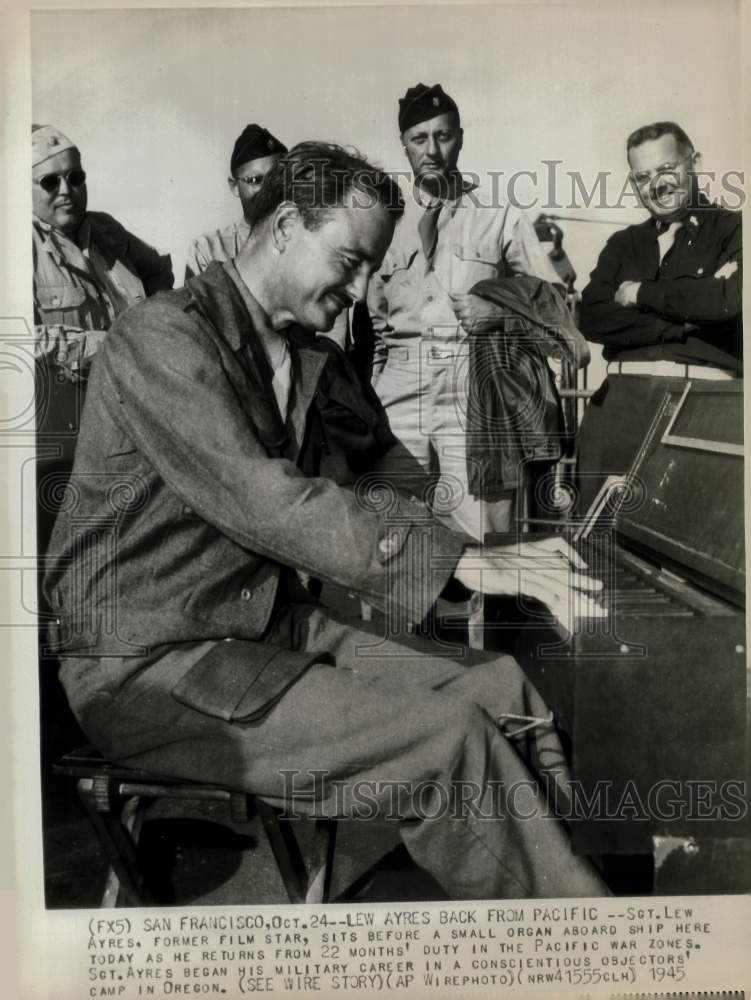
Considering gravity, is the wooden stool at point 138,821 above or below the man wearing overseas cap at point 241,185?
below

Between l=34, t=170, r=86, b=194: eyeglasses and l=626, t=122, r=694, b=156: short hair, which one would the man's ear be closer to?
l=34, t=170, r=86, b=194: eyeglasses

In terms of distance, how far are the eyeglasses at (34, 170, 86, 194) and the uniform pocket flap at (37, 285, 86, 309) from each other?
28 centimetres

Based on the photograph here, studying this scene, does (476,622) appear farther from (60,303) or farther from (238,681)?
(60,303)

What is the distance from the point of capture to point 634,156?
3.02 m

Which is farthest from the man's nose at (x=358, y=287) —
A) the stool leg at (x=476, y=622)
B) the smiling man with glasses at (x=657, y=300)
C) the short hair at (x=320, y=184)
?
the stool leg at (x=476, y=622)

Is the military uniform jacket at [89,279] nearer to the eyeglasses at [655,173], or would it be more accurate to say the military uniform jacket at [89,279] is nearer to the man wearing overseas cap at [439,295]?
the man wearing overseas cap at [439,295]

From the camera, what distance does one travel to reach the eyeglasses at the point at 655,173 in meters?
3.02

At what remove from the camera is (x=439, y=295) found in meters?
2.99

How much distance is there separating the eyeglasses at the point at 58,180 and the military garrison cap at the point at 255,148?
433 millimetres

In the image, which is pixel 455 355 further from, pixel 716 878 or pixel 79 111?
pixel 716 878

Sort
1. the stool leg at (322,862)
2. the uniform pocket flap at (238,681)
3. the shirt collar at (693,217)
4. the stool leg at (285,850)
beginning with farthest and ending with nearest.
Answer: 1. the shirt collar at (693,217)
2. the stool leg at (322,862)
3. the stool leg at (285,850)
4. the uniform pocket flap at (238,681)

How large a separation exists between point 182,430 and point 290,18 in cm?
127

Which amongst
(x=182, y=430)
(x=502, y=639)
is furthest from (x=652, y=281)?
(x=182, y=430)

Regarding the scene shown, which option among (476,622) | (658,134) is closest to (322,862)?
(476,622)
